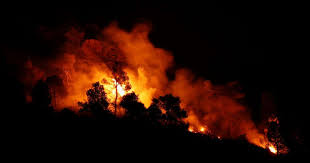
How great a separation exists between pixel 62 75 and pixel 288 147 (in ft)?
141

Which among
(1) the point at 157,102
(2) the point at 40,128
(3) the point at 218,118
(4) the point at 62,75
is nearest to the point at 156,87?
(3) the point at 218,118

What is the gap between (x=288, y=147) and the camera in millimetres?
34750

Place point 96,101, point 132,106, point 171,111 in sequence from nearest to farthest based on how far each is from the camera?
point 171,111 → point 96,101 → point 132,106

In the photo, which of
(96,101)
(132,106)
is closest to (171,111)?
(132,106)

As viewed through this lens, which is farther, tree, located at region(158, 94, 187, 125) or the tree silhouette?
the tree silhouette

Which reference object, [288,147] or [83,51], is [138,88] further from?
[288,147]

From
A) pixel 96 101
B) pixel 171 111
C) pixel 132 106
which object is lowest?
pixel 171 111

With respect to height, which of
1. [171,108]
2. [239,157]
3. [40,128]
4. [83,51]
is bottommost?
[239,157]

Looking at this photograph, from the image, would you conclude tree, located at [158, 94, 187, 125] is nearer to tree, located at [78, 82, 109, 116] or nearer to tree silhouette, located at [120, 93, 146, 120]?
tree silhouette, located at [120, 93, 146, 120]

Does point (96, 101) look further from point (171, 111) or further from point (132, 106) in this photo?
point (171, 111)

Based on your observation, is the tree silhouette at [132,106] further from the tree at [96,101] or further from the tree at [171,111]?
the tree at [171,111]

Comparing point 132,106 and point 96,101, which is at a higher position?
point 96,101

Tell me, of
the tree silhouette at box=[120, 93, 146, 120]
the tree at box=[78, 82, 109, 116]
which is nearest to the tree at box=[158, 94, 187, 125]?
the tree silhouette at box=[120, 93, 146, 120]

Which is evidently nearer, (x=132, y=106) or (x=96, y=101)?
(x=96, y=101)
